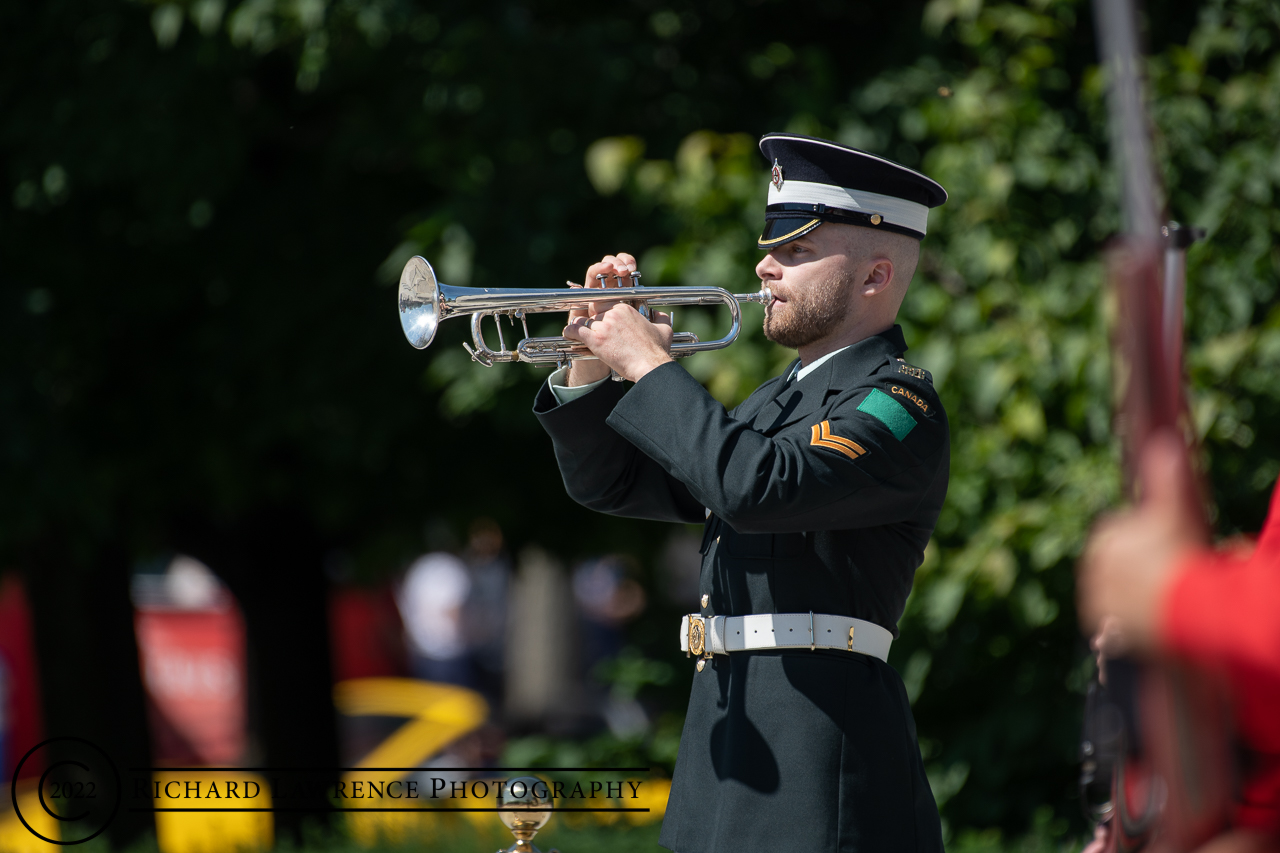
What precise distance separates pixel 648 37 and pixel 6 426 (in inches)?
127

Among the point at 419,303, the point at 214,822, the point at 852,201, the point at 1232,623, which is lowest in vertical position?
the point at 214,822

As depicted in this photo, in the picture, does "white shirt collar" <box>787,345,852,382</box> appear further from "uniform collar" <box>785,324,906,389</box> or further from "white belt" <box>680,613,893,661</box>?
"white belt" <box>680,613,893,661</box>

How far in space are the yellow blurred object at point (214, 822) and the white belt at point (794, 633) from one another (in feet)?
11.6

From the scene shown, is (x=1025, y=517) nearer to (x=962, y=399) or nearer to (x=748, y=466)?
(x=962, y=399)

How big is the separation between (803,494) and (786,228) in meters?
0.62

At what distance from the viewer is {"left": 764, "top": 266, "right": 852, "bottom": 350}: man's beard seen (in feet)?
8.53

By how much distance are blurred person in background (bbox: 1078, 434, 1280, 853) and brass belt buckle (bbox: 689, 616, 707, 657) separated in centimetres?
123

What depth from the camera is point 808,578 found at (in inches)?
97.5

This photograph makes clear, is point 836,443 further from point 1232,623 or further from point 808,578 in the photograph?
point 1232,623

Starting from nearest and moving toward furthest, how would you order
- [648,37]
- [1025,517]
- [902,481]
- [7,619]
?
[902,481]
[1025,517]
[648,37]
[7,619]

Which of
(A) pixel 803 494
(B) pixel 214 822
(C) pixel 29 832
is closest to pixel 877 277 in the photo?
(A) pixel 803 494

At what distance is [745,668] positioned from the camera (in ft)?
8.27

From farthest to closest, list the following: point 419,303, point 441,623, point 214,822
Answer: point 441,623 < point 214,822 < point 419,303

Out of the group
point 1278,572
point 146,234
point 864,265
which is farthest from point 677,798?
point 146,234
